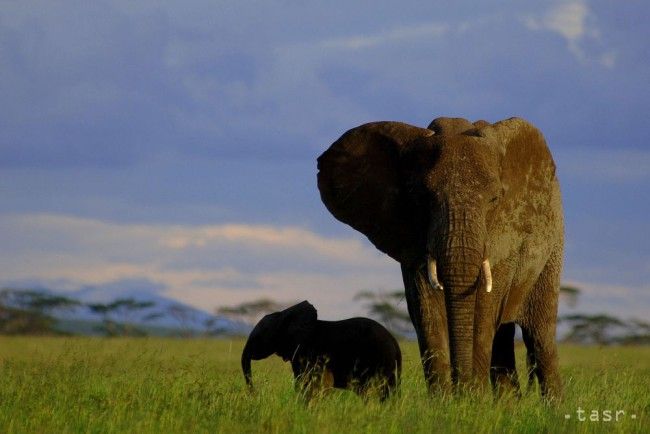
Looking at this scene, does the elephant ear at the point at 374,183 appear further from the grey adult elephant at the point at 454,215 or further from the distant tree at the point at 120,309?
the distant tree at the point at 120,309

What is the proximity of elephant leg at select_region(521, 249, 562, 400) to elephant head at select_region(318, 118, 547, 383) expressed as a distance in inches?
81.8

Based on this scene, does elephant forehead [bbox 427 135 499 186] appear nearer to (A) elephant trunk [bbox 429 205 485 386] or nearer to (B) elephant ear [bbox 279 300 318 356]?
(A) elephant trunk [bbox 429 205 485 386]

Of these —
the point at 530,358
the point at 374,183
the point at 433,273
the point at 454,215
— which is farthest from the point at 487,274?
the point at 530,358

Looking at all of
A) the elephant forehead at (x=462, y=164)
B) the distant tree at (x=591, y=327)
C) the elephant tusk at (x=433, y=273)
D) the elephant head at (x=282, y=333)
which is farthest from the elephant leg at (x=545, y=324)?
the distant tree at (x=591, y=327)

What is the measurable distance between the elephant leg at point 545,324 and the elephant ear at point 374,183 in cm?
238

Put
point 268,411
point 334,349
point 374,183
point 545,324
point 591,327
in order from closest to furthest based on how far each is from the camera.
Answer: point 268,411
point 374,183
point 334,349
point 545,324
point 591,327

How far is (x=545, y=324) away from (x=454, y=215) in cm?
366

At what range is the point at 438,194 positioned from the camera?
1130cm

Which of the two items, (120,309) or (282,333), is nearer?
(282,333)

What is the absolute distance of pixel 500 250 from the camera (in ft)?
39.9

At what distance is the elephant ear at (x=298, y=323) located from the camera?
1329 cm

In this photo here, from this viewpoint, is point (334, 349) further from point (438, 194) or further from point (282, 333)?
point (438, 194)

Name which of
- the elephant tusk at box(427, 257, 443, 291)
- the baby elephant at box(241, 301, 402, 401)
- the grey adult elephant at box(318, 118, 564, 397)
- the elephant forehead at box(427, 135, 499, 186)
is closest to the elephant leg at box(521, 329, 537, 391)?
the grey adult elephant at box(318, 118, 564, 397)

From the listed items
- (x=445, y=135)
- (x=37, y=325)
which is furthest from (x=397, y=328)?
(x=445, y=135)
